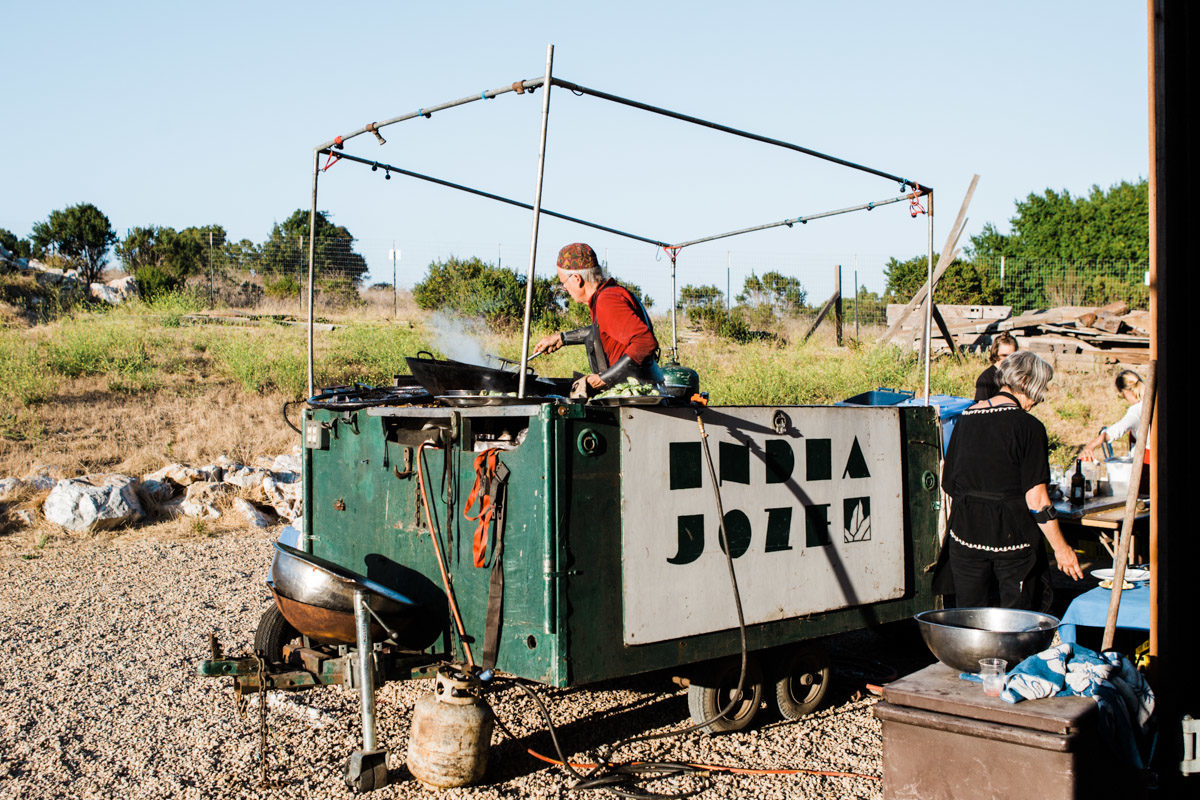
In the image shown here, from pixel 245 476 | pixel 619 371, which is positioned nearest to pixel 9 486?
pixel 245 476

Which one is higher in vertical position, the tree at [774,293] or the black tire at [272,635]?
the tree at [774,293]

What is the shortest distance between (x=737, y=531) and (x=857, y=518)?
2.80 feet

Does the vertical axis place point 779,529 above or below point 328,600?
above

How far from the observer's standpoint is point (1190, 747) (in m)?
3.48

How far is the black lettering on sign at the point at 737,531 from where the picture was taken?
13.9ft

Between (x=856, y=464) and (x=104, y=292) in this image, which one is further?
(x=104, y=292)

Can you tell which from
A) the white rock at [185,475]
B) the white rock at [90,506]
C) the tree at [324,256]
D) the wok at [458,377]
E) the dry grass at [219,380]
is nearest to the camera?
the wok at [458,377]

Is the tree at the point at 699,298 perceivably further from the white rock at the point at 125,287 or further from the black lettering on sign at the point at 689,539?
the black lettering on sign at the point at 689,539

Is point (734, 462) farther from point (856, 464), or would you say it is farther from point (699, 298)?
point (699, 298)

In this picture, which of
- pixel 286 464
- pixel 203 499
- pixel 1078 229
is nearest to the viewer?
pixel 203 499

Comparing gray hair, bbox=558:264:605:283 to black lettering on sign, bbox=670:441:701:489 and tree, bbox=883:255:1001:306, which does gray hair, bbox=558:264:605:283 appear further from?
tree, bbox=883:255:1001:306

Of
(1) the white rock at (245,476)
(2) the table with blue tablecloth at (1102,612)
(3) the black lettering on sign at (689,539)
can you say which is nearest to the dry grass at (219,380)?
(1) the white rock at (245,476)

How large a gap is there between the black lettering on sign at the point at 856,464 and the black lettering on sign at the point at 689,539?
3.20 ft

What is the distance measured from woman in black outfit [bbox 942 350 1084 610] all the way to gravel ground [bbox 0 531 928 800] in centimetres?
98
